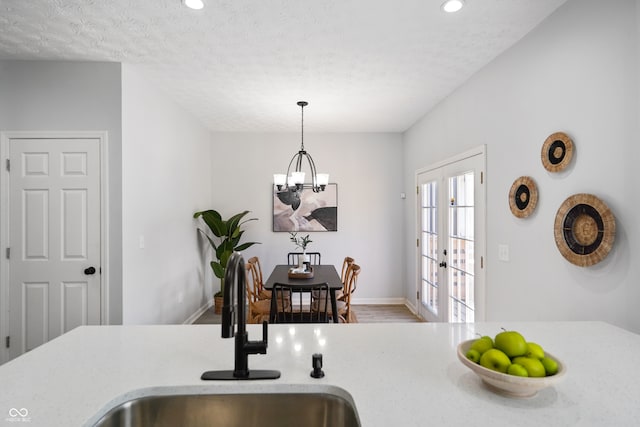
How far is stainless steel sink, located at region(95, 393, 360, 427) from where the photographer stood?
0.94 m

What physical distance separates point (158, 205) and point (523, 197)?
3.30 m

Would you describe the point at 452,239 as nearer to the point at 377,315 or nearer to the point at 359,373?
the point at 377,315

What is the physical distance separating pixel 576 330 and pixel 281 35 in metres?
2.45

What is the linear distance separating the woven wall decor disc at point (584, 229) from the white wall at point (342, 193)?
3185 millimetres

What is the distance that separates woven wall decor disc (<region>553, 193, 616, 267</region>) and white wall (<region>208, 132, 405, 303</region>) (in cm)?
318

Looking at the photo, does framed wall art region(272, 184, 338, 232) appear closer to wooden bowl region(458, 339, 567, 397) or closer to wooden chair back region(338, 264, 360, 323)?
wooden chair back region(338, 264, 360, 323)

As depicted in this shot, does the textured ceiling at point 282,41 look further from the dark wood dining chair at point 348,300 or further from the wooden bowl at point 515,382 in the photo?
the wooden bowl at point 515,382

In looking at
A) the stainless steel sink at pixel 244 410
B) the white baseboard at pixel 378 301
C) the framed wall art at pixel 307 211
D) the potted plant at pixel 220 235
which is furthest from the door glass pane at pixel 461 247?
the potted plant at pixel 220 235

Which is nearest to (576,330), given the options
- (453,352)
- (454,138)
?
(453,352)

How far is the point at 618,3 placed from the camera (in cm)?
163

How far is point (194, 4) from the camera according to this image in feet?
6.40

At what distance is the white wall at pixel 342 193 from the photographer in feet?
16.5

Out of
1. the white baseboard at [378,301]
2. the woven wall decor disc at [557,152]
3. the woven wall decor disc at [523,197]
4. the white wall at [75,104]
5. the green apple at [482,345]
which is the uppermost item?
the white wall at [75,104]

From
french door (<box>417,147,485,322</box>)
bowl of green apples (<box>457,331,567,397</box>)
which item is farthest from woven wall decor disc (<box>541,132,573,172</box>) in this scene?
bowl of green apples (<box>457,331,567,397</box>)
